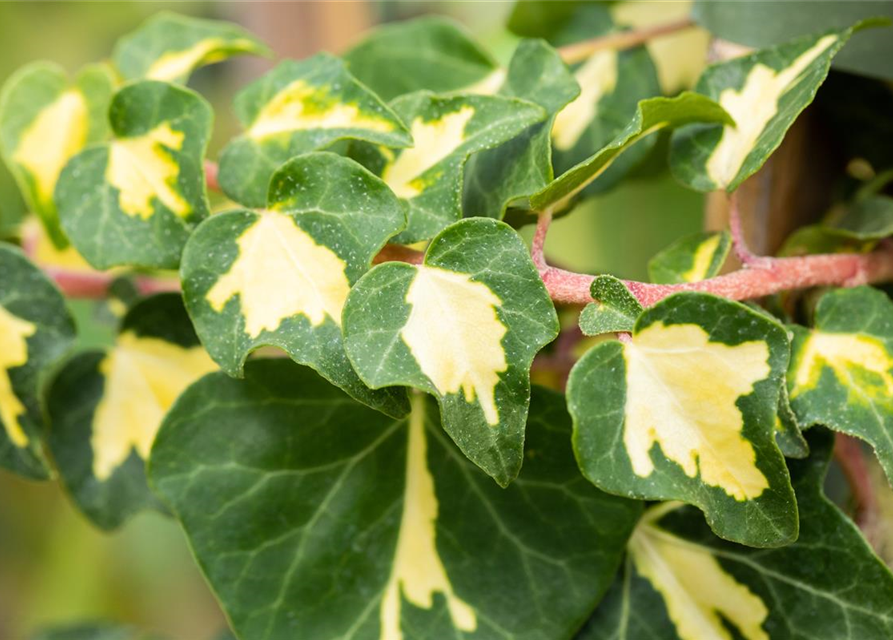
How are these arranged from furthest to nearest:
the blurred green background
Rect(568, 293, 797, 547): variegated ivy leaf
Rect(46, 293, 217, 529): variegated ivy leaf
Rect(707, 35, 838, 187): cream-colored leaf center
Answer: the blurred green background → Rect(46, 293, 217, 529): variegated ivy leaf → Rect(707, 35, 838, 187): cream-colored leaf center → Rect(568, 293, 797, 547): variegated ivy leaf

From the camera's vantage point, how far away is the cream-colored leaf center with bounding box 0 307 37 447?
48 cm

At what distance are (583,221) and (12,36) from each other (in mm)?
1661

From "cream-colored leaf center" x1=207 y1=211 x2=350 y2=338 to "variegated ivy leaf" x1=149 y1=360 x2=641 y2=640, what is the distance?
0.23 feet

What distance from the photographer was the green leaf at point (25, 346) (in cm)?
48

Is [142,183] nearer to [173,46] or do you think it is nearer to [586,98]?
[173,46]

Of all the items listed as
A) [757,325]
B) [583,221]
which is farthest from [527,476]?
[583,221]

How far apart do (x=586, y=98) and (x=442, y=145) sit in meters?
0.22

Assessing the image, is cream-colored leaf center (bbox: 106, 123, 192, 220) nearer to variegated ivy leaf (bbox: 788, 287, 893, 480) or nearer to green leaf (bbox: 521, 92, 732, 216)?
green leaf (bbox: 521, 92, 732, 216)

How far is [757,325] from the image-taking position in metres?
0.32

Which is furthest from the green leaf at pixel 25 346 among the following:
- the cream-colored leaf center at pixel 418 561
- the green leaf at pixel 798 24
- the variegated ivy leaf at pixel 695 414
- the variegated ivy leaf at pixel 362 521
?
the green leaf at pixel 798 24

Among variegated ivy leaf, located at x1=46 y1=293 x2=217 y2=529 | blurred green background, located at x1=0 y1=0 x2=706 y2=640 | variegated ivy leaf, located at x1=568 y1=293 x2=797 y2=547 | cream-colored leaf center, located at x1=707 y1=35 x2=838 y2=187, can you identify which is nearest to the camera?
variegated ivy leaf, located at x1=568 y1=293 x2=797 y2=547

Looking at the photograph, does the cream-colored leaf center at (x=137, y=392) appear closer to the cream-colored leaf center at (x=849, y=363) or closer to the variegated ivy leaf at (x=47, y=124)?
the variegated ivy leaf at (x=47, y=124)

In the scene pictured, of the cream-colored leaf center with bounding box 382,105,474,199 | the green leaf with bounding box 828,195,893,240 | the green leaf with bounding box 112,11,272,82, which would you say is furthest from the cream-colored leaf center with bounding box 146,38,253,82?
the green leaf with bounding box 828,195,893,240

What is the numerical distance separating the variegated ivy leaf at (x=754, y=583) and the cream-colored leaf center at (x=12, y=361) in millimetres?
351
